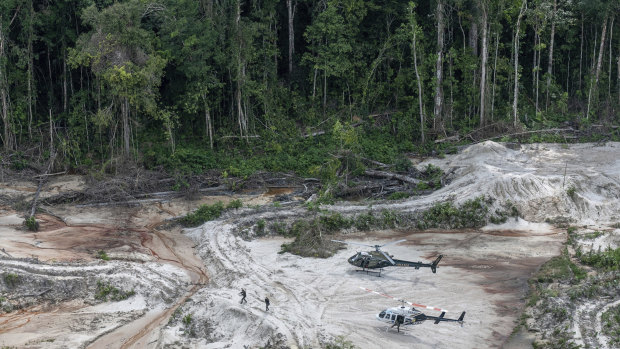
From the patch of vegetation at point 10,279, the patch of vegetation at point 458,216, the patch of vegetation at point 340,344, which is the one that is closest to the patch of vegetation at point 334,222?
the patch of vegetation at point 458,216

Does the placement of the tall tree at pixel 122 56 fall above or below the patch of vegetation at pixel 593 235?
above

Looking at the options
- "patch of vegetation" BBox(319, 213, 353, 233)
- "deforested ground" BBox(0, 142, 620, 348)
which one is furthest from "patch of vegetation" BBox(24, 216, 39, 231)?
"patch of vegetation" BBox(319, 213, 353, 233)

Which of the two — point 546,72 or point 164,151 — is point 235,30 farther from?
point 546,72

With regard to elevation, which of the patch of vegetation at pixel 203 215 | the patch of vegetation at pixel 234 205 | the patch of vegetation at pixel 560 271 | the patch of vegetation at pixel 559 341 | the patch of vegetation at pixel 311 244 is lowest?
the patch of vegetation at pixel 559 341

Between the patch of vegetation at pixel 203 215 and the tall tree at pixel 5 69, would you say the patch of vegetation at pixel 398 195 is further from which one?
the tall tree at pixel 5 69

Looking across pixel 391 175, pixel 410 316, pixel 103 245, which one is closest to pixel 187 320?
pixel 410 316

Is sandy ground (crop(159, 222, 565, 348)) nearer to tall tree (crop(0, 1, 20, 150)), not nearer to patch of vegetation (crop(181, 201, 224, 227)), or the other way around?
patch of vegetation (crop(181, 201, 224, 227))
